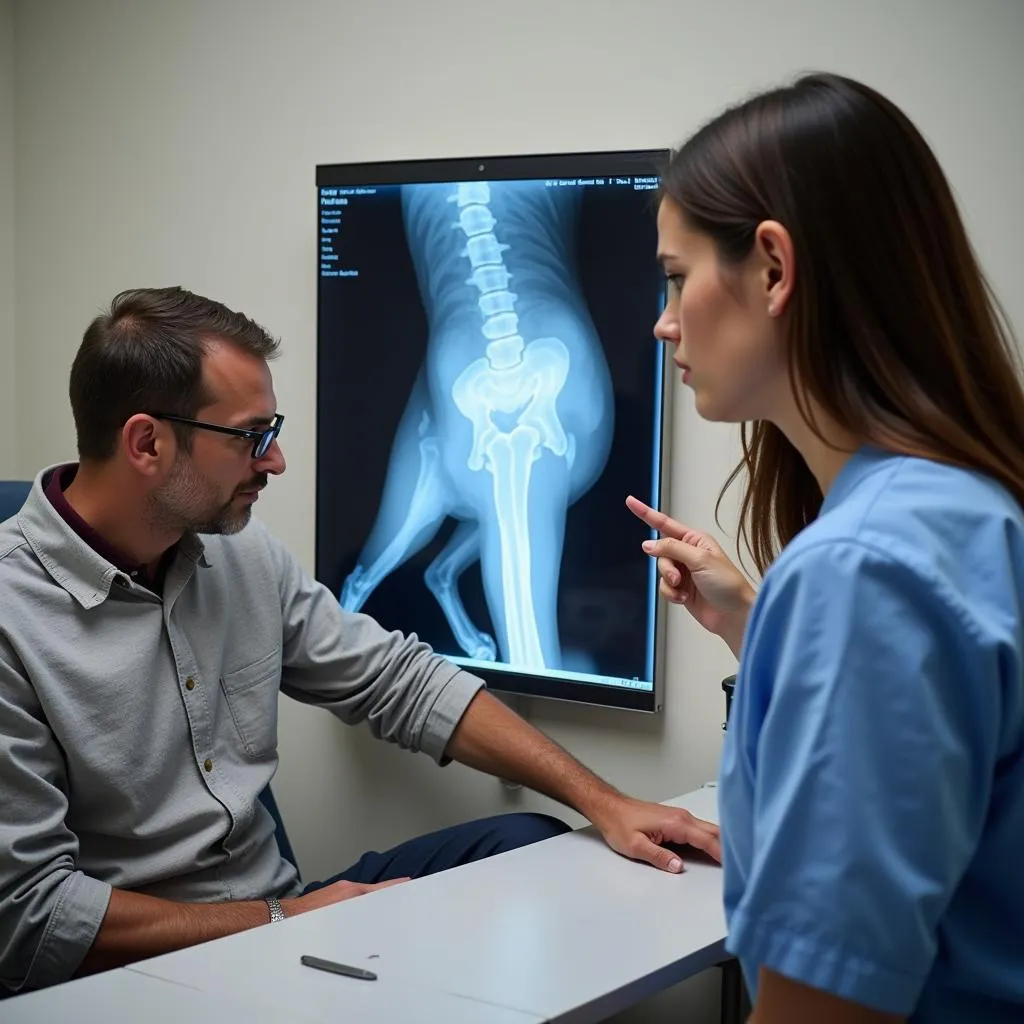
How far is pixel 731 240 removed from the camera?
3.18 ft

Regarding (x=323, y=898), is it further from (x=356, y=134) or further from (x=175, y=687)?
(x=356, y=134)

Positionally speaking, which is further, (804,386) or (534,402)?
(534,402)

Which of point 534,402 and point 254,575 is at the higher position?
point 534,402

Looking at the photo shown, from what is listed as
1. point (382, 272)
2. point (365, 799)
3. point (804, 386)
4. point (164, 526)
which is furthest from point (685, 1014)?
point (804, 386)

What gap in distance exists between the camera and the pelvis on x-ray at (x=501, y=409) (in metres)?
2.31

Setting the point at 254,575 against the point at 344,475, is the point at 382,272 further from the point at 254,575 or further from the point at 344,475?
the point at 254,575

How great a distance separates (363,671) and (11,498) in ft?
2.20

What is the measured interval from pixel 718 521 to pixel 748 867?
1362mm

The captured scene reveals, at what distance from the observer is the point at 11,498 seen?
2.19 metres

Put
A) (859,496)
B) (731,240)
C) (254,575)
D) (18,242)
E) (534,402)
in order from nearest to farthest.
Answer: (859,496) → (731,240) → (254,575) → (534,402) → (18,242)

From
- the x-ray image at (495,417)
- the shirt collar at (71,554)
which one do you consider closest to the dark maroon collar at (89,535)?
the shirt collar at (71,554)

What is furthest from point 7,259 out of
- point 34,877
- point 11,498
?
point 34,877

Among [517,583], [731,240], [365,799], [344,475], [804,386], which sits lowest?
[365,799]

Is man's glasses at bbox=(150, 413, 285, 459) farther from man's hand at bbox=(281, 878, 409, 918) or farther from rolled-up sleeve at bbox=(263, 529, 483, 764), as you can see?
man's hand at bbox=(281, 878, 409, 918)
